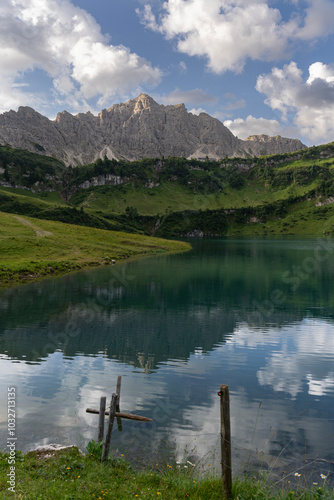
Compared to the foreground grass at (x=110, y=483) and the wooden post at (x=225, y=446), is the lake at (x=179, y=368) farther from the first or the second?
the wooden post at (x=225, y=446)

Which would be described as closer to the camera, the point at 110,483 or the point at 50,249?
the point at 110,483

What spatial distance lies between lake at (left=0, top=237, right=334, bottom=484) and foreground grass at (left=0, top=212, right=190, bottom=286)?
1859 centimetres

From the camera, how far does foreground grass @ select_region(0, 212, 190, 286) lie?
76.4 m

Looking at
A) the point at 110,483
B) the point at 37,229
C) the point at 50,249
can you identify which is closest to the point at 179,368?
the point at 110,483

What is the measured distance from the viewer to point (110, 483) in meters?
11.8

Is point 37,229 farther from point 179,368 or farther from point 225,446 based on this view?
point 225,446

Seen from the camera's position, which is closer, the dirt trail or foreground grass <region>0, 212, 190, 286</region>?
foreground grass <region>0, 212, 190, 286</region>

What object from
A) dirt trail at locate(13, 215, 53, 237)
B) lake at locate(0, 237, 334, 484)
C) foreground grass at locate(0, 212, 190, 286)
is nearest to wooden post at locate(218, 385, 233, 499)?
lake at locate(0, 237, 334, 484)

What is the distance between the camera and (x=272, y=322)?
41.2 meters

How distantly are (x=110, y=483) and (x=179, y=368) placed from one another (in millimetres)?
15189

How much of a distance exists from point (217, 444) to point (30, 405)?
12.0m

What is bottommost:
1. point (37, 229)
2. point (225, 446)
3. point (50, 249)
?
point (225, 446)

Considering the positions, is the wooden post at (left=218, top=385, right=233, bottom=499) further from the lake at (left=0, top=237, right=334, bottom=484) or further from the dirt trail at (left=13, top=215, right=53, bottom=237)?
the dirt trail at (left=13, top=215, right=53, bottom=237)

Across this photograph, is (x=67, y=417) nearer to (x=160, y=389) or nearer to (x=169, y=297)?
(x=160, y=389)
